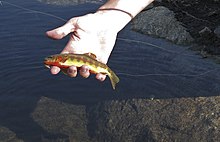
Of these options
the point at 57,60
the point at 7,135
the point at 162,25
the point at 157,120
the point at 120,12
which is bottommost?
the point at 7,135

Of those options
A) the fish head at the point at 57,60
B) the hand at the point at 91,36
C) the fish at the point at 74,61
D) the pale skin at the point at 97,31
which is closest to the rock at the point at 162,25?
the pale skin at the point at 97,31

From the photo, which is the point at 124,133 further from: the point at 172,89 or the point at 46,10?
the point at 46,10

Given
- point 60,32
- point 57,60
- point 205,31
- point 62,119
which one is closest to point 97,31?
point 60,32

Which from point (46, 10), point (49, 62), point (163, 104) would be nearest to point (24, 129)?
point (163, 104)

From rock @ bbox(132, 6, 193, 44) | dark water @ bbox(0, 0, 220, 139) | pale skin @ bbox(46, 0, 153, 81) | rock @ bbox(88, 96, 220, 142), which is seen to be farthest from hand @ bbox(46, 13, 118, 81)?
rock @ bbox(132, 6, 193, 44)

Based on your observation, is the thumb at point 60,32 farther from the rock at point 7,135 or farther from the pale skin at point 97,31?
the rock at point 7,135

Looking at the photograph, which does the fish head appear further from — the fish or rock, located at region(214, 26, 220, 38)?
rock, located at region(214, 26, 220, 38)

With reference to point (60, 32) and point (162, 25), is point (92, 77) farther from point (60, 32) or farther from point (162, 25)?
point (60, 32)
